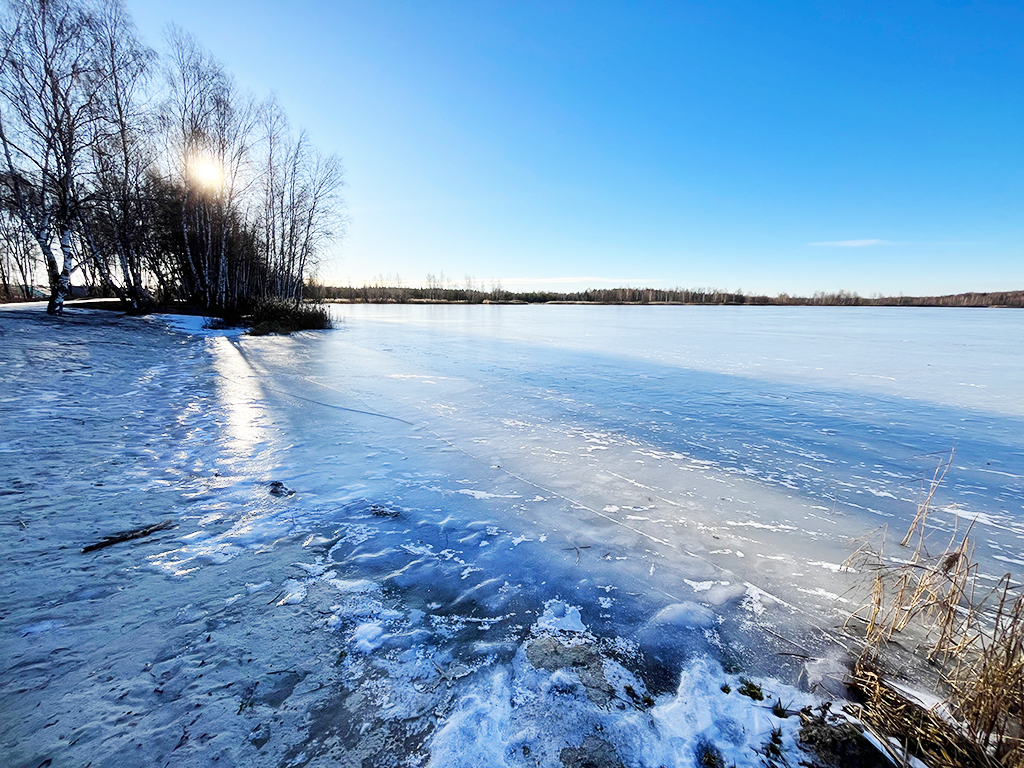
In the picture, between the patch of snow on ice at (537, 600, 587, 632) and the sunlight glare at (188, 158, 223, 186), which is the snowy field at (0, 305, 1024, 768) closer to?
the patch of snow on ice at (537, 600, 587, 632)

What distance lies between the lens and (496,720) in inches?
57.6

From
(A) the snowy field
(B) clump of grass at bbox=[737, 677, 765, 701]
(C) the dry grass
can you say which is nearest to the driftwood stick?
(A) the snowy field

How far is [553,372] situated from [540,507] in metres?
6.13

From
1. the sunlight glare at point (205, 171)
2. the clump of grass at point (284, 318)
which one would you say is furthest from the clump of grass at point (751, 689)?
the sunlight glare at point (205, 171)

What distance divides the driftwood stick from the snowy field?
0.21ft

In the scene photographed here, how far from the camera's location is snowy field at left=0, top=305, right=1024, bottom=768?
1.43 m

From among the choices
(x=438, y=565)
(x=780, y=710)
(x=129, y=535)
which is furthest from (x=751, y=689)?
(x=129, y=535)

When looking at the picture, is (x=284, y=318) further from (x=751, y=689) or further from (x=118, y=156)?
(x=751, y=689)

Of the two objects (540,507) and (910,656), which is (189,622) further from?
(910,656)

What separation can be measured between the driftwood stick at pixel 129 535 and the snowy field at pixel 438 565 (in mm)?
64

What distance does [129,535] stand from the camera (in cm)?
246

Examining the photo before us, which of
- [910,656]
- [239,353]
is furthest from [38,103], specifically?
Result: [910,656]

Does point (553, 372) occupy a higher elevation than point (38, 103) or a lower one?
lower

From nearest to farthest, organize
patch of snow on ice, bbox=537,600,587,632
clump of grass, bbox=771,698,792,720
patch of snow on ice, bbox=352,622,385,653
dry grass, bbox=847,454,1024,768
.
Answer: dry grass, bbox=847,454,1024,768
clump of grass, bbox=771,698,792,720
patch of snow on ice, bbox=352,622,385,653
patch of snow on ice, bbox=537,600,587,632
